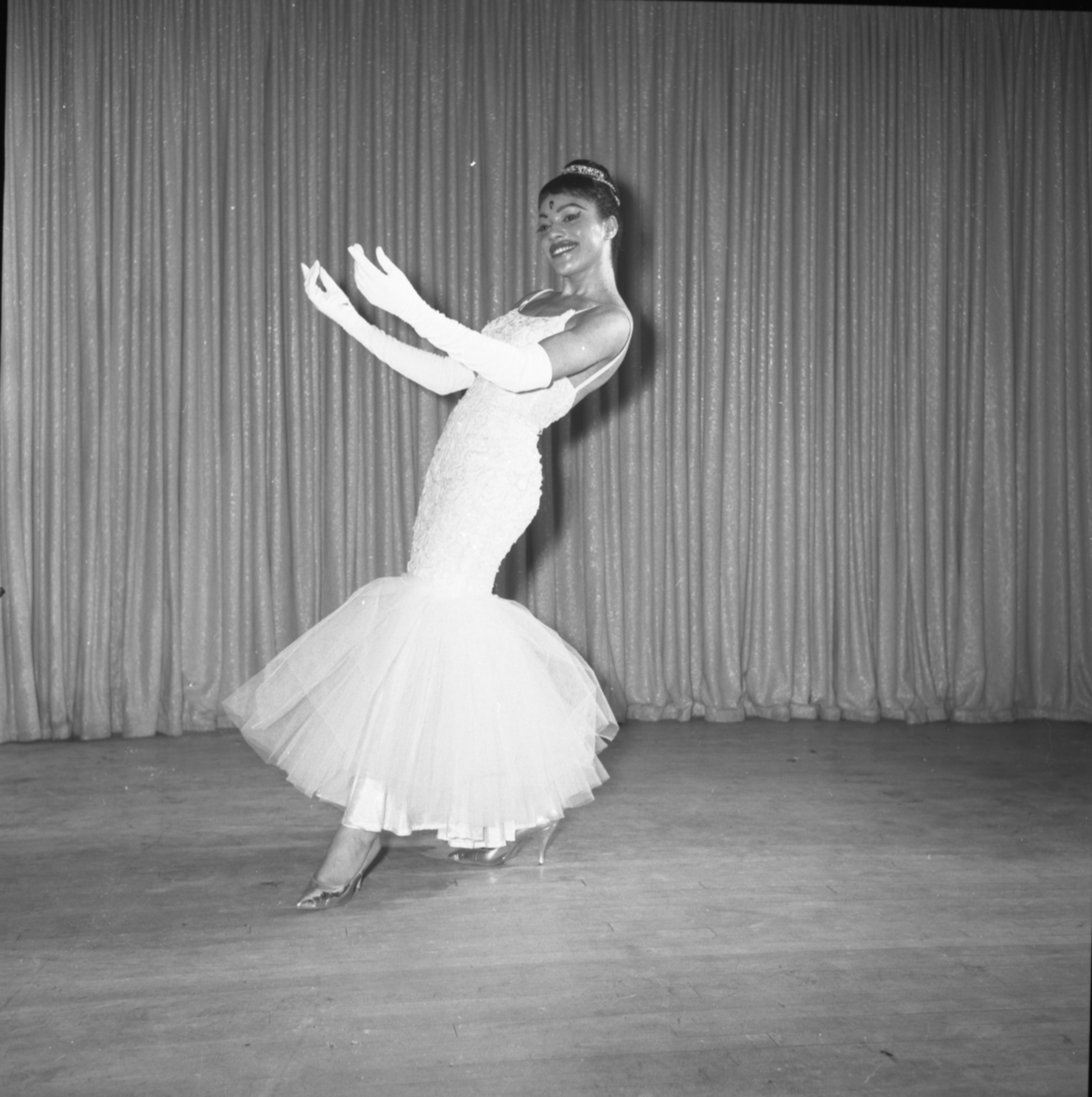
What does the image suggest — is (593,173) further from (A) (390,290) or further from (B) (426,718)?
(B) (426,718)

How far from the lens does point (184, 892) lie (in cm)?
237

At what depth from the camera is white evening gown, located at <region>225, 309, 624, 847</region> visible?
7.57 feet

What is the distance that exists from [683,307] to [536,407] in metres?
1.87

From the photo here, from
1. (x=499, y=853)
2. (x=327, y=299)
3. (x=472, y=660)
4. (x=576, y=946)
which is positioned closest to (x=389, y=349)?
(x=327, y=299)

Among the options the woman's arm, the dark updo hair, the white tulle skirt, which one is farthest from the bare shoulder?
the white tulle skirt

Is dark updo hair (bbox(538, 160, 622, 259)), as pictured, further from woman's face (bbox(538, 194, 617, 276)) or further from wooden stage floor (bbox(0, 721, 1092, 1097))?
wooden stage floor (bbox(0, 721, 1092, 1097))

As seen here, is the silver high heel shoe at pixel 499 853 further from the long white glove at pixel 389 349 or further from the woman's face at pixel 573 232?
the woman's face at pixel 573 232

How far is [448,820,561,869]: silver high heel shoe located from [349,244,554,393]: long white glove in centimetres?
96

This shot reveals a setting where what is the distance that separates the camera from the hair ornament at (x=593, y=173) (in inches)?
102

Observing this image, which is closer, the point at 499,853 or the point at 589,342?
the point at 589,342

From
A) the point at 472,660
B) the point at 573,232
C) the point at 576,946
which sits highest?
the point at 573,232

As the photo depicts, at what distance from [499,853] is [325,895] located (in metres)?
0.43

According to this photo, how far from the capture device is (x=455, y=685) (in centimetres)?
235

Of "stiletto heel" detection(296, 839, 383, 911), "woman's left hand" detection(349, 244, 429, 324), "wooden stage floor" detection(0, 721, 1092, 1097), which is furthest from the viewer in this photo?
"stiletto heel" detection(296, 839, 383, 911)
